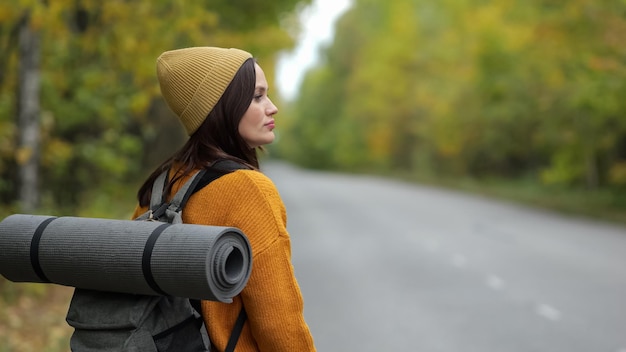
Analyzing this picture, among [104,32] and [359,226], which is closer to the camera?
[104,32]

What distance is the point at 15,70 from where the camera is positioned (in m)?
10.5

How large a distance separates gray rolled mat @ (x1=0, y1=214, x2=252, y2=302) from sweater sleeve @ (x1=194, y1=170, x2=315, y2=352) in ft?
0.34

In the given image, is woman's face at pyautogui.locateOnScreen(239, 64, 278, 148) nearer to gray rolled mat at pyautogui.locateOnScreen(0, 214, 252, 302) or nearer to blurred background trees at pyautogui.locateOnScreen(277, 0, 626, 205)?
gray rolled mat at pyautogui.locateOnScreen(0, 214, 252, 302)

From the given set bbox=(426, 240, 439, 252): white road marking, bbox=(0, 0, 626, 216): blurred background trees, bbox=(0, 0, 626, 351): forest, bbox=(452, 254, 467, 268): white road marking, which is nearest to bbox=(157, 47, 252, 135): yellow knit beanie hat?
bbox=(0, 0, 626, 351): forest

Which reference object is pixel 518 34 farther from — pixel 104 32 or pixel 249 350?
pixel 249 350

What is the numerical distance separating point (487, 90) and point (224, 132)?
31.8 meters

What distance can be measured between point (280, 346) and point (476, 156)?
1609 inches

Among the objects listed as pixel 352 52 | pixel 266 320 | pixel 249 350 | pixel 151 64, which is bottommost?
pixel 352 52

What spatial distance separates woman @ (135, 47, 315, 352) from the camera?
1863 mm

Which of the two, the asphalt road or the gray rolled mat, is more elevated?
the gray rolled mat

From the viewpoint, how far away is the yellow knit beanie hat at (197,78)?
2004 millimetres

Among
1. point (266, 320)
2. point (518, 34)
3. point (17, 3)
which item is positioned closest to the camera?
point (266, 320)

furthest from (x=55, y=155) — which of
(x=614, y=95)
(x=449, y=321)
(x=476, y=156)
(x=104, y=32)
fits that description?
(x=476, y=156)

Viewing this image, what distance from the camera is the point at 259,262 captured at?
185 centimetres
